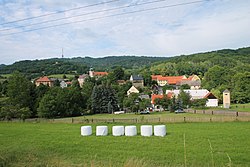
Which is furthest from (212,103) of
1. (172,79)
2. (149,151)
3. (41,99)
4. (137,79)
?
(172,79)

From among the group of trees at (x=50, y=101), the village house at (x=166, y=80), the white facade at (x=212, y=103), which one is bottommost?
the white facade at (x=212, y=103)

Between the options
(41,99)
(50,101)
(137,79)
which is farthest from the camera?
(137,79)

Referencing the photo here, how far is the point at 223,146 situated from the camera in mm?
13070

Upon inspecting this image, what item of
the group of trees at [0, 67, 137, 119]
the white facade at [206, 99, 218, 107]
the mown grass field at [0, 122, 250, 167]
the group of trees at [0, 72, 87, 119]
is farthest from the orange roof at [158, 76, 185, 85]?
the mown grass field at [0, 122, 250, 167]

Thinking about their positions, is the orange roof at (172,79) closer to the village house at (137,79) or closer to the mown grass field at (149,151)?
the village house at (137,79)

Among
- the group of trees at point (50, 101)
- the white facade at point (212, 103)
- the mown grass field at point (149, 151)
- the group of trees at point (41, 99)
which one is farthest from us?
the white facade at point (212, 103)

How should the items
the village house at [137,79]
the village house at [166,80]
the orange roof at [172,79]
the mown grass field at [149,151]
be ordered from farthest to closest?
the village house at [166,80] < the orange roof at [172,79] < the village house at [137,79] < the mown grass field at [149,151]

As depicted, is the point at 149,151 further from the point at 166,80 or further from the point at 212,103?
the point at 166,80

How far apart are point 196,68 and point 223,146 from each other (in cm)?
12815

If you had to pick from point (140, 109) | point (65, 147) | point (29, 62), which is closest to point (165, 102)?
point (140, 109)

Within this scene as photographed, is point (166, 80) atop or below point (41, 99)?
atop

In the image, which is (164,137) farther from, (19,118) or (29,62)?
(29,62)

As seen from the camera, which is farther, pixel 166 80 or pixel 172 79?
pixel 166 80

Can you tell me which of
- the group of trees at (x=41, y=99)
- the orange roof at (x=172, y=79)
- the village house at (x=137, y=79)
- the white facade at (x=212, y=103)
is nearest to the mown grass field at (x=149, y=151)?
the group of trees at (x=41, y=99)
